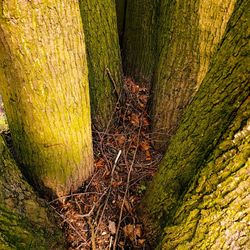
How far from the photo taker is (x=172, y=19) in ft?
7.54

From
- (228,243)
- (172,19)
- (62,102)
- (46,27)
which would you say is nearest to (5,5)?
(46,27)

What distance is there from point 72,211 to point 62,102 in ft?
3.12

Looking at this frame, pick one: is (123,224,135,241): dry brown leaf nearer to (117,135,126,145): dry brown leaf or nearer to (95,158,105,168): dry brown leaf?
(95,158,105,168): dry brown leaf

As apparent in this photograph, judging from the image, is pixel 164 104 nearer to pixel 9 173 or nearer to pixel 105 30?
pixel 105 30

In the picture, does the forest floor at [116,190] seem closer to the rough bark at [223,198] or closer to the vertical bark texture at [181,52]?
the vertical bark texture at [181,52]

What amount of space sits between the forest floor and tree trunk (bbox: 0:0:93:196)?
19cm

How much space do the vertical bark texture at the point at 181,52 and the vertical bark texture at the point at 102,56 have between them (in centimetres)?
42

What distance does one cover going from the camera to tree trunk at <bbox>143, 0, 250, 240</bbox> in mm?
1241

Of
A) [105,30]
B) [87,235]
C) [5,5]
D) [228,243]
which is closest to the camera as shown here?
[228,243]

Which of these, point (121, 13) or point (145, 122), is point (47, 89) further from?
point (121, 13)

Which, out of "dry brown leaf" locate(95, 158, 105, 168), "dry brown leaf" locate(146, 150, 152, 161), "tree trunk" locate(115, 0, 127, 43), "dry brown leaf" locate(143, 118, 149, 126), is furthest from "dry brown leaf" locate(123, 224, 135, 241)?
"tree trunk" locate(115, 0, 127, 43)

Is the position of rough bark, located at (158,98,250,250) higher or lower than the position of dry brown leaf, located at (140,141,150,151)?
higher

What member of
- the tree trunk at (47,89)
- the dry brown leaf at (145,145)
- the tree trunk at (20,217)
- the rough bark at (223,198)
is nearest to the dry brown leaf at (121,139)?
the dry brown leaf at (145,145)

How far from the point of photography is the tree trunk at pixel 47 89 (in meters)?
1.49
